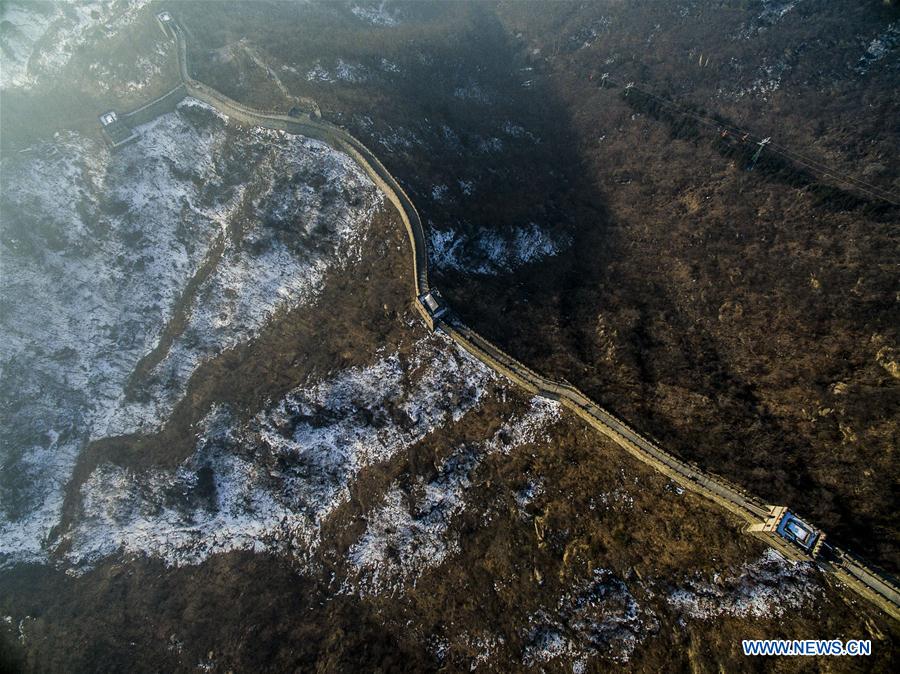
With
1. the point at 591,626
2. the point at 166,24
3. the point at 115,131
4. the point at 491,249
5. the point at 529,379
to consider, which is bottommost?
the point at 591,626

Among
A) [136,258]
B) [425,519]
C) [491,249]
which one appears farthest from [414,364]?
[136,258]

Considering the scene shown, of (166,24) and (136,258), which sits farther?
(166,24)

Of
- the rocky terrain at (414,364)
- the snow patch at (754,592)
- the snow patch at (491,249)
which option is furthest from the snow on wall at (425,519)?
the snow patch at (491,249)

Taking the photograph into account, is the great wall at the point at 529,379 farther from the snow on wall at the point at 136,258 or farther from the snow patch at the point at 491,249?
the snow patch at the point at 491,249

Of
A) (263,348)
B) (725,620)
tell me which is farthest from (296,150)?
(725,620)

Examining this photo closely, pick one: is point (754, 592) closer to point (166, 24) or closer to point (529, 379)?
point (529, 379)

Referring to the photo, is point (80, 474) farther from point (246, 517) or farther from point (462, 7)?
point (462, 7)
